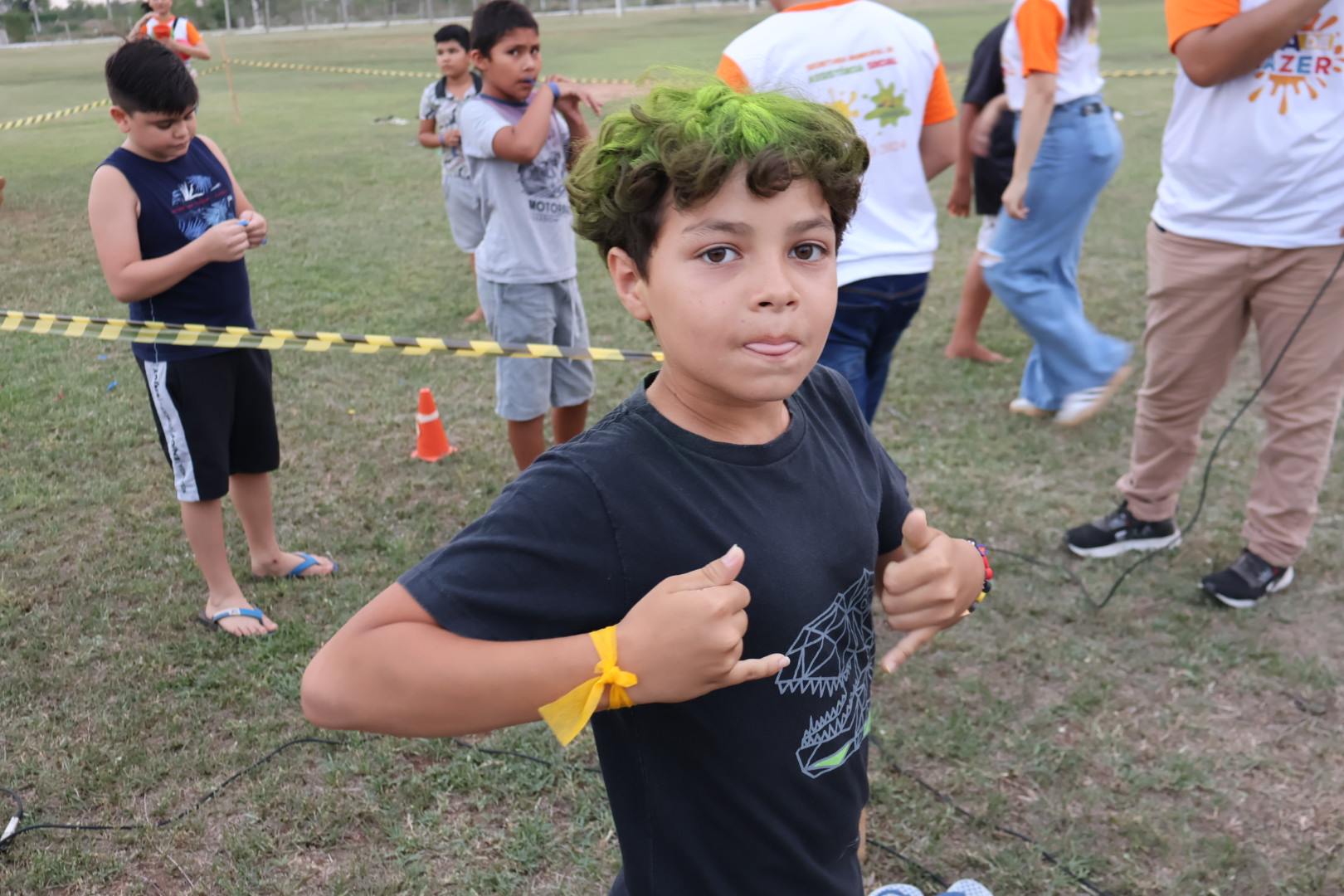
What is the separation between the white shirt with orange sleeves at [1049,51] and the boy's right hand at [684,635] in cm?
384

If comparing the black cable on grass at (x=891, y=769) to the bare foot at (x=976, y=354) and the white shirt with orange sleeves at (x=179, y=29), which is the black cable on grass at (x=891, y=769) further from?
the white shirt with orange sleeves at (x=179, y=29)

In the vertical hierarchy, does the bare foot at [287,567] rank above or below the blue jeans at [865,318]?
below

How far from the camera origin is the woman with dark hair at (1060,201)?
4.46m

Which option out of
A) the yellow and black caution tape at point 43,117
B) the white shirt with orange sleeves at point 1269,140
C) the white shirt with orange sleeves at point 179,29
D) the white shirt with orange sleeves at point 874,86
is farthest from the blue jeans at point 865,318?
the white shirt with orange sleeves at point 179,29

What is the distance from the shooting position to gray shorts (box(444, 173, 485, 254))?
6.07 m

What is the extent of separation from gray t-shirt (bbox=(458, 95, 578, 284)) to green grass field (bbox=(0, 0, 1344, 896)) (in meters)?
0.76

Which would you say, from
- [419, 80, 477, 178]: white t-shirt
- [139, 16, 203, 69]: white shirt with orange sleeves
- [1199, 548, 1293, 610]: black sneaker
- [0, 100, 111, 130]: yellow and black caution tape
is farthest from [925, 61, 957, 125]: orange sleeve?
[139, 16, 203, 69]: white shirt with orange sleeves

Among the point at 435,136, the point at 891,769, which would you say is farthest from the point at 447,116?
the point at 891,769

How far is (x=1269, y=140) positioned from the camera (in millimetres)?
3146

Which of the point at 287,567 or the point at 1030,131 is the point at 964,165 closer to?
the point at 1030,131

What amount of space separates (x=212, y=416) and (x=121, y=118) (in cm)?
97

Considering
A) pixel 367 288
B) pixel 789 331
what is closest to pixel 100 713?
pixel 789 331

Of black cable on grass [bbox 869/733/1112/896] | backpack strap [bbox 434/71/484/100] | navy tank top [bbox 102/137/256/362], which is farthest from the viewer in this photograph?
backpack strap [bbox 434/71/484/100]

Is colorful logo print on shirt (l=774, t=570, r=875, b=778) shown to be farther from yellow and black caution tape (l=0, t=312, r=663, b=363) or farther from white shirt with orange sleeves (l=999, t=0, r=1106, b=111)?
white shirt with orange sleeves (l=999, t=0, r=1106, b=111)
